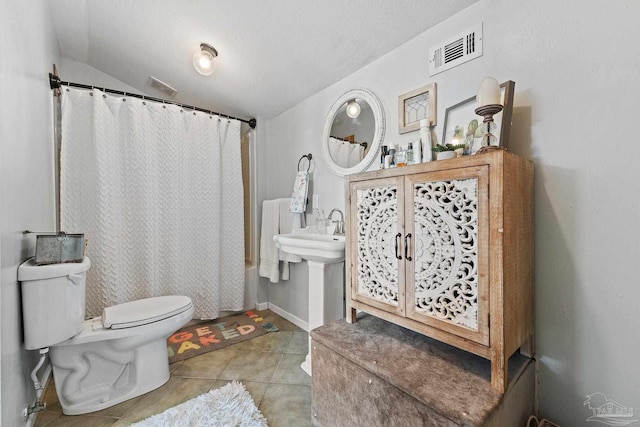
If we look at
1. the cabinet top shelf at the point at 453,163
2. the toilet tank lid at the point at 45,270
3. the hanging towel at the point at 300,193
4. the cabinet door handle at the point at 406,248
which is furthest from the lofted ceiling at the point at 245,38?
the toilet tank lid at the point at 45,270

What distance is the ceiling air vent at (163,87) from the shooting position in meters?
2.41

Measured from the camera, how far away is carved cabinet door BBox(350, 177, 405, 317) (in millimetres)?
1114

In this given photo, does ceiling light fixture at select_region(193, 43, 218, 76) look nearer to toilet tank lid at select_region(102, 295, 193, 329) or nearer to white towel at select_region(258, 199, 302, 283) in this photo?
white towel at select_region(258, 199, 302, 283)

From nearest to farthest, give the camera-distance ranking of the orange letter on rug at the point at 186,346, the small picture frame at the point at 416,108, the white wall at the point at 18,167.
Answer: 1. the white wall at the point at 18,167
2. the small picture frame at the point at 416,108
3. the orange letter on rug at the point at 186,346

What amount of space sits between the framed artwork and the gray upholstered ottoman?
86cm

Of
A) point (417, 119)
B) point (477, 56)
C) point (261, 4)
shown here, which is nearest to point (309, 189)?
point (417, 119)

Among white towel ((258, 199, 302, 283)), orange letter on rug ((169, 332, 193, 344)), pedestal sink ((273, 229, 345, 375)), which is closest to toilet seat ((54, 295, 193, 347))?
orange letter on rug ((169, 332, 193, 344))

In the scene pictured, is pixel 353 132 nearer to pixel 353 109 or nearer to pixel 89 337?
pixel 353 109

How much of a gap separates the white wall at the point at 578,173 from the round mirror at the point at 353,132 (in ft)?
1.92

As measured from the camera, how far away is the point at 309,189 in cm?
224

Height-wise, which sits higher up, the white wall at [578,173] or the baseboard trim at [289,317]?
the white wall at [578,173]

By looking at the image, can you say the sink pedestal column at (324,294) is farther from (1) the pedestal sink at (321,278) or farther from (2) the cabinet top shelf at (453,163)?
(2) the cabinet top shelf at (453,163)

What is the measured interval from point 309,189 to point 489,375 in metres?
1.67

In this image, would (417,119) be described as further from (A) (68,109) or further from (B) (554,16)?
(A) (68,109)
